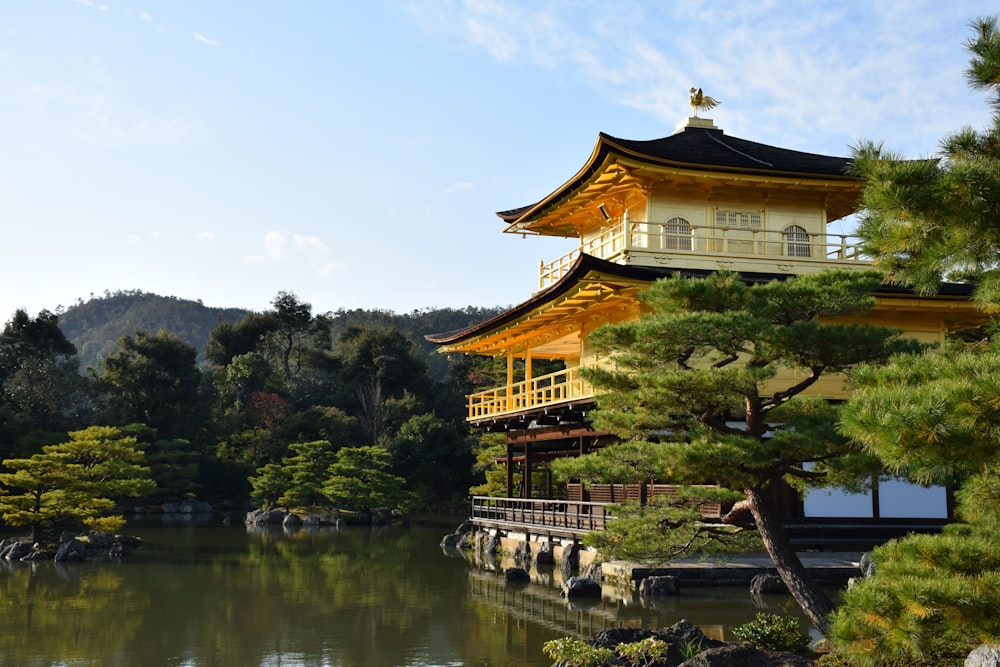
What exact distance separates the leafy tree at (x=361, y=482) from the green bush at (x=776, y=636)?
27122mm

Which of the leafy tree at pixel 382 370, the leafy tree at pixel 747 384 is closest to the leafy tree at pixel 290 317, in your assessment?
the leafy tree at pixel 382 370

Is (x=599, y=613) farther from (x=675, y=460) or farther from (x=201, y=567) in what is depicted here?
(x=201, y=567)

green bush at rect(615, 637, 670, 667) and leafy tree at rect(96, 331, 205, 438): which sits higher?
leafy tree at rect(96, 331, 205, 438)

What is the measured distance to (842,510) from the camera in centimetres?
1692

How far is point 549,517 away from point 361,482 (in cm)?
1758

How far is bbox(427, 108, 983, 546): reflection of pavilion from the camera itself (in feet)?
55.6

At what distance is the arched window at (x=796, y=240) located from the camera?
62.7ft

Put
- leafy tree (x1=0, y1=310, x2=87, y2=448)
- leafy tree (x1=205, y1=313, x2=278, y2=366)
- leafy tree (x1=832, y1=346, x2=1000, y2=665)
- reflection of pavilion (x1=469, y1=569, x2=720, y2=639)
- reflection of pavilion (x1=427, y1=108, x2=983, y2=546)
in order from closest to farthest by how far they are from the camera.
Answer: leafy tree (x1=832, y1=346, x2=1000, y2=665) → reflection of pavilion (x1=469, y1=569, x2=720, y2=639) → reflection of pavilion (x1=427, y1=108, x2=983, y2=546) → leafy tree (x1=0, y1=310, x2=87, y2=448) → leafy tree (x1=205, y1=313, x2=278, y2=366)

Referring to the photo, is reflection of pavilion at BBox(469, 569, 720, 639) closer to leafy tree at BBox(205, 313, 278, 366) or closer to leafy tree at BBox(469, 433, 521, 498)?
leafy tree at BBox(469, 433, 521, 498)

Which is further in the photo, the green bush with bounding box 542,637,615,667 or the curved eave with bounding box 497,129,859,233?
the curved eave with bounding box 497,129,859,233

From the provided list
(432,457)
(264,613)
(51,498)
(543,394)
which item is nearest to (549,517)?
(543,394)

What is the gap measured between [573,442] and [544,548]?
13.0ft

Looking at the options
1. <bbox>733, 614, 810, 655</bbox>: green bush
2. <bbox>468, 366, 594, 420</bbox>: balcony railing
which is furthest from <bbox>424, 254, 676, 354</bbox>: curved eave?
<bbox>733, 614, 810, 655</bbox>: green bush

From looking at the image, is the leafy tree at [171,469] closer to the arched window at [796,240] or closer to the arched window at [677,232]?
the arched window at [677,232]
